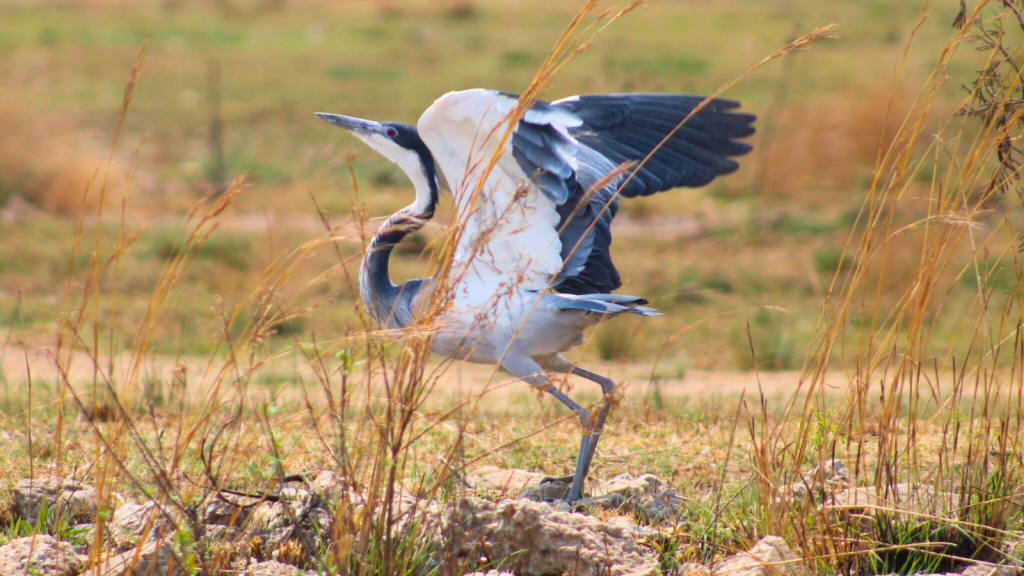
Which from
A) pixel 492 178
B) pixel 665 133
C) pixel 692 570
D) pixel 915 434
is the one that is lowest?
pixel 692 570

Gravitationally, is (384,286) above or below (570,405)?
above

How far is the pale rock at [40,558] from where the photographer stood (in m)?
2.64

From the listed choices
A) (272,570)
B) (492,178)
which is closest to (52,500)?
(272,570)

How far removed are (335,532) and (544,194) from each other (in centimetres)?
167

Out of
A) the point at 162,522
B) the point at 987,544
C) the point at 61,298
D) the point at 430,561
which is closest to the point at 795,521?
the point at 987,544

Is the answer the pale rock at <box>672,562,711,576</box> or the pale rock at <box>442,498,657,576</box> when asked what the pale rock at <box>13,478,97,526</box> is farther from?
the pale rock at <box>672,562,711,576</box>

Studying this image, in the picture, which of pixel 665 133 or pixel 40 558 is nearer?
pixel 40 558

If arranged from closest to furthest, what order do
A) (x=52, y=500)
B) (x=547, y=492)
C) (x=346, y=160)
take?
(x=52, y=500) → (x=547, y=492) → (x=346, y=160)

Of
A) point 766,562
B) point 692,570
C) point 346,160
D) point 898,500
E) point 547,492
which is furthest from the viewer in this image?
point 346,160

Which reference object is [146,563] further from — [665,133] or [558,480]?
[665,133]

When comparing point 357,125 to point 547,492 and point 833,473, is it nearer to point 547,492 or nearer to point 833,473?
point 547,492

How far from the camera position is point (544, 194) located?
12.4 feet

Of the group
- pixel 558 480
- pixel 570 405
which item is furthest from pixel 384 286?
pixel 558 480

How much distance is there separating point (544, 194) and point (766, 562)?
1.63 metres
